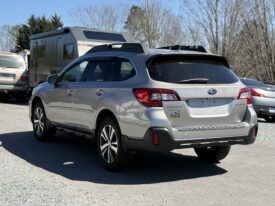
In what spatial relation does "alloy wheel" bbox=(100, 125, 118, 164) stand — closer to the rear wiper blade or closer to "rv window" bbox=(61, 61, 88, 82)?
the rear wiper blade

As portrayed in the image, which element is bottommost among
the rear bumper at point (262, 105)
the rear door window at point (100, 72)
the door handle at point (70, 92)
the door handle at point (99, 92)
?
the rear bumper at point (262, 105)

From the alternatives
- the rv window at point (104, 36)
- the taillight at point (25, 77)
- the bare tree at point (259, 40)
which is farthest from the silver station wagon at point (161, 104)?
the bare tree at point (259, 40)

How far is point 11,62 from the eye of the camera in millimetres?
18969

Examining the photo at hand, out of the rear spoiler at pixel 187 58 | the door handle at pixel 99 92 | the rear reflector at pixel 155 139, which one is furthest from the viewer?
the door handle at pixel 99 92

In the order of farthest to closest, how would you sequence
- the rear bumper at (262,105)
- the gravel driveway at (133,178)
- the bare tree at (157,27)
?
the bare tree at (157,27)
the rear bumper at (262,105)
the gravel driveway at (133,178)

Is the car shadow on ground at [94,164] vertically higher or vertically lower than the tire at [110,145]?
lower

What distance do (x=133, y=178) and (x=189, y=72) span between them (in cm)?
160

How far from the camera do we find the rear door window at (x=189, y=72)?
6266 mm

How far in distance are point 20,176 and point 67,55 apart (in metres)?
9.19

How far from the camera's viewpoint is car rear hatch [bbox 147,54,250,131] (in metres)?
6.12

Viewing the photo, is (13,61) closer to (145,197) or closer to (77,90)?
(77,90)

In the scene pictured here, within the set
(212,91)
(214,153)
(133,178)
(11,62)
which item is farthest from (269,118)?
(11,62)

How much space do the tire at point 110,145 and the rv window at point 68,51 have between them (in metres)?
8.14

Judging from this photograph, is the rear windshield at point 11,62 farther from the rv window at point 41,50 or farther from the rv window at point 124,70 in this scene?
the rv window at point 124,70
